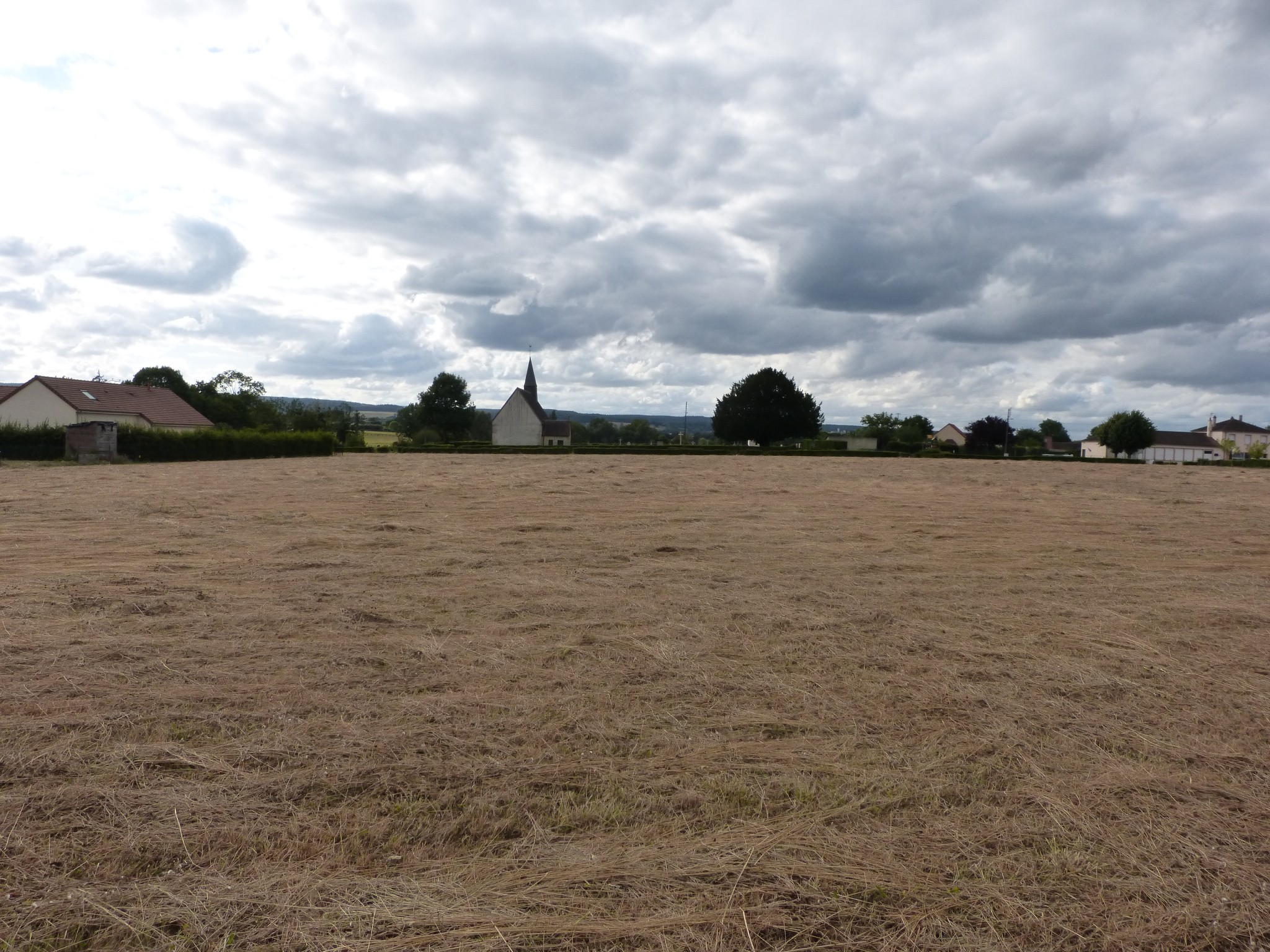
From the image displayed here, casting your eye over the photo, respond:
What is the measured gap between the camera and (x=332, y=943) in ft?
8.36

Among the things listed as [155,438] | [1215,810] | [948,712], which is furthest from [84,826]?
[155,438]

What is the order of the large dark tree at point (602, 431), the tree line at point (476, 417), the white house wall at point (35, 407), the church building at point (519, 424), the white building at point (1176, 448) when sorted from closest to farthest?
1. the white house wall at point (35, 407)
2. the tree line at point (476, 417)
3. the church building at point (519, 424)
4. the white building at point (1176, 448)
5. the large dark tree at point (602, 431)

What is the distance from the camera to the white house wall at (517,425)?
84688 millimetres

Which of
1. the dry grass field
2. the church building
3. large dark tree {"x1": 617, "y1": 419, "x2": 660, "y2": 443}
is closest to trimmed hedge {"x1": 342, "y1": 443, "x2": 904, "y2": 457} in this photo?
the church building

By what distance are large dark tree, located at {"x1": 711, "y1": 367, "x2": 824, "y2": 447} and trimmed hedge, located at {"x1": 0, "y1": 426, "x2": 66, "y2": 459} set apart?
53750 mm

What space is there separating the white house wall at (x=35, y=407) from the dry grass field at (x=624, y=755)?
44203 millimetres

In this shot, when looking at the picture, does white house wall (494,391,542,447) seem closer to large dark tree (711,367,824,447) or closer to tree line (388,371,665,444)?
tree line (388,371,665,444)

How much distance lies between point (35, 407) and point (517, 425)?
1743 inches

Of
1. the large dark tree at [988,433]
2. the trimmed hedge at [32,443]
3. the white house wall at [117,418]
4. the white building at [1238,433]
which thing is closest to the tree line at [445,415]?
the white house wall at [117,418]

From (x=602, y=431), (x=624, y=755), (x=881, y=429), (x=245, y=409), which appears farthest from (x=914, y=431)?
(x=624, y=755)

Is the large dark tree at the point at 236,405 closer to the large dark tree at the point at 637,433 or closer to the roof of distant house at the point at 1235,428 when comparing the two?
the large dark tree at the point at 637,433

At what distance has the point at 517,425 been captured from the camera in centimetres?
8500

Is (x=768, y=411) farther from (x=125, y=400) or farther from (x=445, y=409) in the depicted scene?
(x=125, y=400)

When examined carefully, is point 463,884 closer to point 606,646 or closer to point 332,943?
point 332,943
